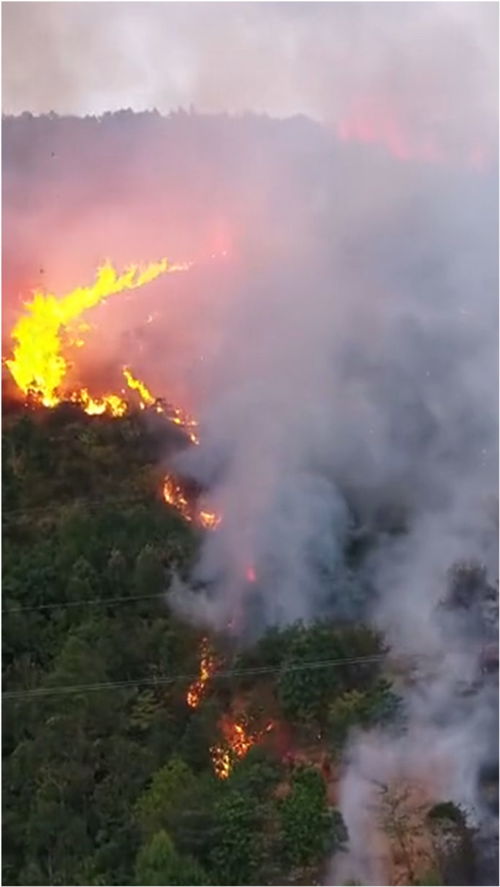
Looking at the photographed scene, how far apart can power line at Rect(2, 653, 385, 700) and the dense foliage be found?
27mm

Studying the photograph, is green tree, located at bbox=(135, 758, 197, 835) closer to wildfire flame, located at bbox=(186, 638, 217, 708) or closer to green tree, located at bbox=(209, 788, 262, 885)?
green tree, located at bbox=(209, 788, 262, 885)

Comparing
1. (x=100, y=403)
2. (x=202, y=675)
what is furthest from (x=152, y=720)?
(x=100, y=403)

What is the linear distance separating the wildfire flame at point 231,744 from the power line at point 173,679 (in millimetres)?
967

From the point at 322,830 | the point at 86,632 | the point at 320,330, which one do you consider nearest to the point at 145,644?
the point at 86,632

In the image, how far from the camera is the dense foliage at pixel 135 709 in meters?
12.8

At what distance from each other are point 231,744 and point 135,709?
1448 mm

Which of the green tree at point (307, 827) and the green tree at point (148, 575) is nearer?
the green tree at point (307, 827)

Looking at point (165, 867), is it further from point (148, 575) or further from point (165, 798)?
point (148, 575)

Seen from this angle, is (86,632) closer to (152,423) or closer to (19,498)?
(19,498)

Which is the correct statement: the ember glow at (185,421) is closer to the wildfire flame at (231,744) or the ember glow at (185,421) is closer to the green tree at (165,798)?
the wildfire flame at (231,744)

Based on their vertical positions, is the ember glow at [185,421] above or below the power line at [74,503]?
above

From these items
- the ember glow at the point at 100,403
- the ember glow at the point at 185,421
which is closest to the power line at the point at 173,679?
the ember glow at the point at 185,421

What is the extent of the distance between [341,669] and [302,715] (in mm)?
927

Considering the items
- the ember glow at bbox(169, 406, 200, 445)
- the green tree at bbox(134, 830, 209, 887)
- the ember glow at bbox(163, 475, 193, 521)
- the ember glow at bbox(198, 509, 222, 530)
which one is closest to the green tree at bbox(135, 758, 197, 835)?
the green tree at bbox(134, 830, 209, 887)
